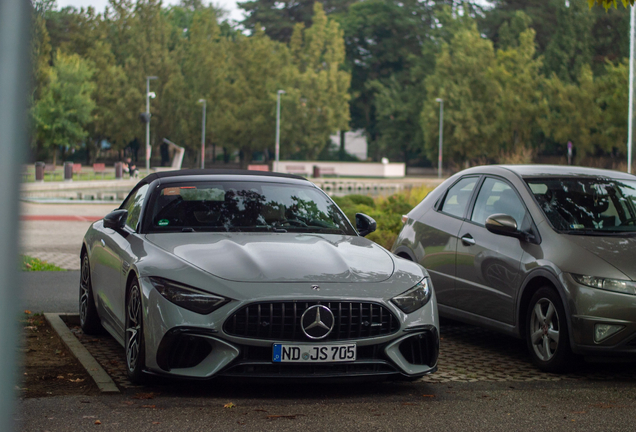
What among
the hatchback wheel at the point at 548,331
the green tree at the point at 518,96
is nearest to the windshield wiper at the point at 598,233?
the hatchback wheel at the point at 548,331

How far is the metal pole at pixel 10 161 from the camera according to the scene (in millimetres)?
1371

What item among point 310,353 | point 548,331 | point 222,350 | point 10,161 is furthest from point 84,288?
Answer: point 10,161

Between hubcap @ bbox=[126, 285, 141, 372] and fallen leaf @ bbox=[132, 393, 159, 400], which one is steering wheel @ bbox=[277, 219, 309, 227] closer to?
hubcap @ bbox=[126, 285, 141, 372]

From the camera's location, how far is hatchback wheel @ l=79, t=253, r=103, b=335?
7.52 metres

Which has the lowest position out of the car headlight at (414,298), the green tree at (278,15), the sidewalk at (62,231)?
the sidewalk at (62,231)

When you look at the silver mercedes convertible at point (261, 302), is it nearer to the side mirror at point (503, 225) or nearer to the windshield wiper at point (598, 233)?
the side mirror at point (503, 225)

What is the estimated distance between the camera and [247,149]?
80.6 metres

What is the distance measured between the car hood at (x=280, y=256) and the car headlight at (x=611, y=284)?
1358 mm

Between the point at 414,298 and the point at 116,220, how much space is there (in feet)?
7.84

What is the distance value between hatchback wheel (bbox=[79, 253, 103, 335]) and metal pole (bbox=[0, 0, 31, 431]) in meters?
6.25

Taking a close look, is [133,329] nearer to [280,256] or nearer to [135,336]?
[135,336]

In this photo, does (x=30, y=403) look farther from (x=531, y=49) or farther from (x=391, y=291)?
(x=531, y=49)

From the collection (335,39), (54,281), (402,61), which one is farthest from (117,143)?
(54,281)

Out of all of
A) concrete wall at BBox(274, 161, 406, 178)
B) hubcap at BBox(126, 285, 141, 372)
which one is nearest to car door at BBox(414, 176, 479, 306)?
hubcap at BBox(126, 285, 141, 372)
